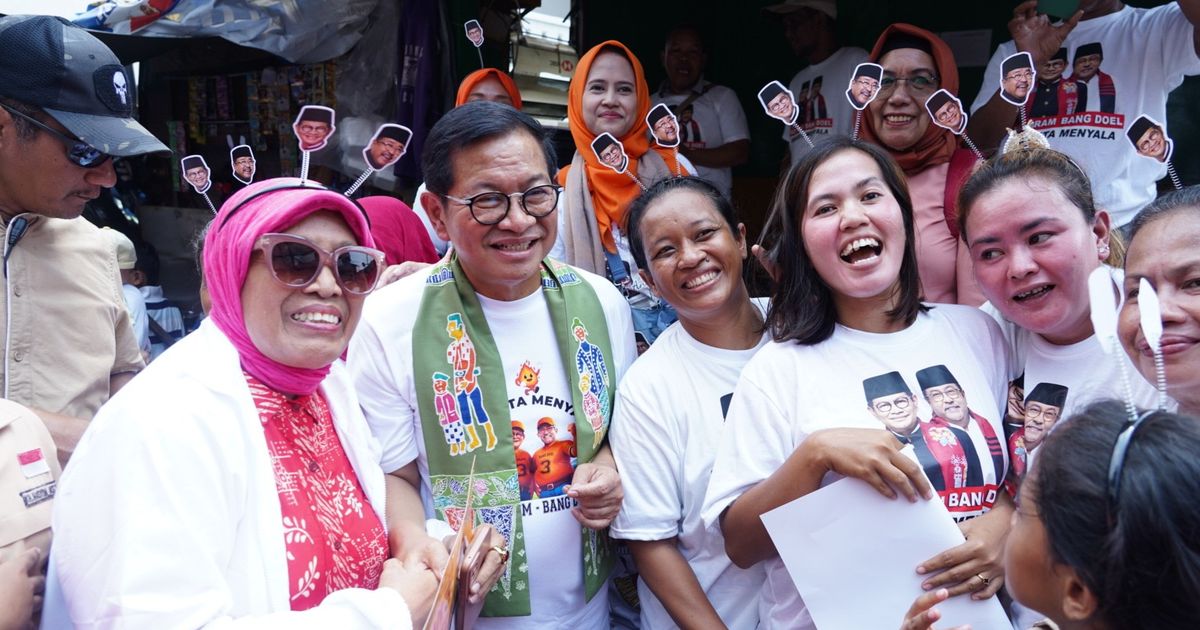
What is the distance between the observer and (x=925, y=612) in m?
1.44

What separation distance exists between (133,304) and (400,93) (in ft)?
7.31

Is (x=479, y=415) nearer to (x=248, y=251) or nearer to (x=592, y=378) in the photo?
→ (x=592, y=378)

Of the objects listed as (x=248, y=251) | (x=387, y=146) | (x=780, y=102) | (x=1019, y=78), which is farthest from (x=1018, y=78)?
(x=248, y=251)

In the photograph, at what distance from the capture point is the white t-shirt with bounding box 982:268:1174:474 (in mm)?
1619

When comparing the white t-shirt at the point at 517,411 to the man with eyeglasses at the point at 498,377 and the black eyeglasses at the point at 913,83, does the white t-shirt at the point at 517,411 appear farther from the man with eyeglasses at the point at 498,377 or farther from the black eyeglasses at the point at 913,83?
the black eyeglasses at the point at 913,83

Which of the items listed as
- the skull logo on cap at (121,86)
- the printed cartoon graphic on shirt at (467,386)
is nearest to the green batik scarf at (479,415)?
the printed cartoon graphic on shirt at (467,386)

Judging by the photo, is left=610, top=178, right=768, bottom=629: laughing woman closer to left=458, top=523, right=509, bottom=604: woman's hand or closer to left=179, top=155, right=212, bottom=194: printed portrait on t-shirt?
left=458, top=523, right=509, bottom=604: woman's hand

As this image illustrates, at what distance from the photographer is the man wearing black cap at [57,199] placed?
6.28 feet

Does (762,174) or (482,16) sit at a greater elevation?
(482,16)

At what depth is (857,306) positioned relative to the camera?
1.91 meters

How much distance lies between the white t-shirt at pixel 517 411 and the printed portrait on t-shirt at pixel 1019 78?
146cm

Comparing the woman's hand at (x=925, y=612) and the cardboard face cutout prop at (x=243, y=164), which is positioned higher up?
the cardboard face cutout prop at (x=243, y=164)

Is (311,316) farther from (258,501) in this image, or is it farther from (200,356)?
(258,501)

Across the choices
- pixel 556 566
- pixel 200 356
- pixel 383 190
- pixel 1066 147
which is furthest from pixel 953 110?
pixel 383 190
